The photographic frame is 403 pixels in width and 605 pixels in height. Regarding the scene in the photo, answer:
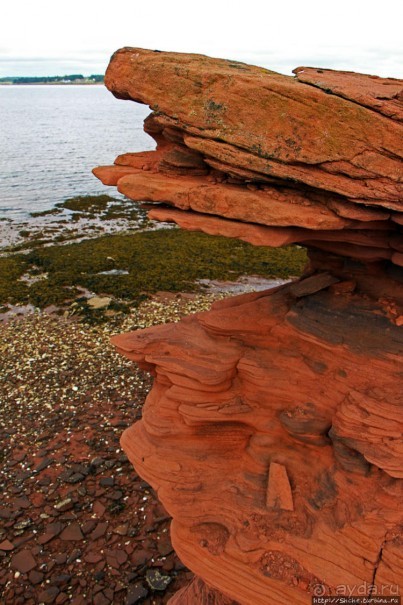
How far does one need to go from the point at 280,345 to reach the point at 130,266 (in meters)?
24.8

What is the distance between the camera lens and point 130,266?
117ft

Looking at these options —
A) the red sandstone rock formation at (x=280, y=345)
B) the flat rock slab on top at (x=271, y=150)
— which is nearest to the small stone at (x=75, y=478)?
the red sandstone rock formation at (x=280, y=345)

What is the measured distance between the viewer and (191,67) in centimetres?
977

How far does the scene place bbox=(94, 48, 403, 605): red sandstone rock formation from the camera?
9047 millimetres

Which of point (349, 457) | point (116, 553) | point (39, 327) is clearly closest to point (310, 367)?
point (349, 457)

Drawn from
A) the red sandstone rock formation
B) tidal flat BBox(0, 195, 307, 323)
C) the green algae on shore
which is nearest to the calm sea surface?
tidal flat BBox(0, 195, 307, 323)

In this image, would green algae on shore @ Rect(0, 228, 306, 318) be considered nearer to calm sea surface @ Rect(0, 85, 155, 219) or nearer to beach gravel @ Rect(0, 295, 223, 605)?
beach gravel @ Rect(0, 295, 223, 605)

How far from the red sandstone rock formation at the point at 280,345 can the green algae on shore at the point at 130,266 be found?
17.0 metres

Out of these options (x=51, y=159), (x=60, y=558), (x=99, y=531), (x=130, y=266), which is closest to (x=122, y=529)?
(x=99, y=531)

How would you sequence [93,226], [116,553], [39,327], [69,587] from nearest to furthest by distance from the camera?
[69,587] < [116,553] < [39,327] < [93,226]

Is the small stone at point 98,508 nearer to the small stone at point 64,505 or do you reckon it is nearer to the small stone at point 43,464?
the small stone at point 64,505

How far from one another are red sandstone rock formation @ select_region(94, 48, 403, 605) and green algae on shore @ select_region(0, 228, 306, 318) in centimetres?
1698

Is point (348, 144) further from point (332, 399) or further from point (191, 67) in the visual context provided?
point (332, 399)

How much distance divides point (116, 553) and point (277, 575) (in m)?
5.97
